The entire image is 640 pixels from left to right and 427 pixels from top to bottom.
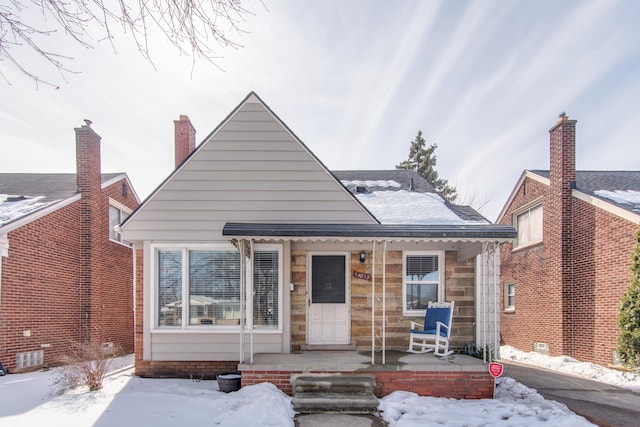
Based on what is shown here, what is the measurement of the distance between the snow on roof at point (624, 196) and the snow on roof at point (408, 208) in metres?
4.60

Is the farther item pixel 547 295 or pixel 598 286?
pixel 547 295

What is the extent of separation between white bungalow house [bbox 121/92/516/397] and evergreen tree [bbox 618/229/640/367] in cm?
342

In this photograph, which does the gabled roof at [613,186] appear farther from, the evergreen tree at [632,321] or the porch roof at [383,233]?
the porch roof at [383,233]

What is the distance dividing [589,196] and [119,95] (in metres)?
11.0

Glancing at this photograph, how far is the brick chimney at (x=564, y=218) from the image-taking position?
1038 centimetres

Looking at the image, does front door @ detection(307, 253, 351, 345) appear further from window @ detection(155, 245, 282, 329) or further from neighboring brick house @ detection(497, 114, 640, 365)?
neighboring brick house @ detection(497, 114, 640, 365)

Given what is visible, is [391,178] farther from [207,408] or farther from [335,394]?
[207,408]

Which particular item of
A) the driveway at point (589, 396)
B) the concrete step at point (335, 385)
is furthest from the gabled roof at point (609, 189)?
the concrete step at point (335, 385)

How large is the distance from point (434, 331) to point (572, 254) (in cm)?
617

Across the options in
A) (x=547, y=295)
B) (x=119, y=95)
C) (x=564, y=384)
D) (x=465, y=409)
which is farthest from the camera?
(x=547, y=295)

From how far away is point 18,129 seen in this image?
4934 mm

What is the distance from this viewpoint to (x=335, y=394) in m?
5.74

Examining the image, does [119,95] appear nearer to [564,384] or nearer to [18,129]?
[18,129]

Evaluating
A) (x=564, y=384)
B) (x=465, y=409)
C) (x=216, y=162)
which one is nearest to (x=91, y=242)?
(x=216, y=162)
